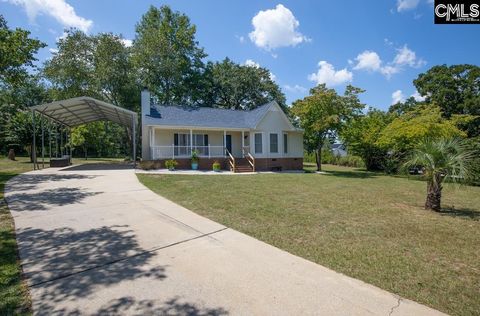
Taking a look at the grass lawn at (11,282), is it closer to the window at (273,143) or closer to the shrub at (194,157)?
the shrub at (194,157)

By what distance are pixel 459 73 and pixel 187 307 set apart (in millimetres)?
44163

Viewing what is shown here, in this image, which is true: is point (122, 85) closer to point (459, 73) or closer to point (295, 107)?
point (295, 107)

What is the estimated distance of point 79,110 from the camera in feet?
71.4

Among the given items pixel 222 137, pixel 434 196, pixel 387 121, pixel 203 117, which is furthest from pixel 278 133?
pixel 434 196

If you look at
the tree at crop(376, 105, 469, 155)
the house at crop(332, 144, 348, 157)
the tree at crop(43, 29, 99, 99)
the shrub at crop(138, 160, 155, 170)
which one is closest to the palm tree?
the tree at crop(376, 105, 469, 155)

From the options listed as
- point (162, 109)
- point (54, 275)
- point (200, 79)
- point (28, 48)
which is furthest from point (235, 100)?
point (54, 275)

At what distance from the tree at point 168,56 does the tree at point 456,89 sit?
31.5m

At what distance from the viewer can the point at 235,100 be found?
3931 cm

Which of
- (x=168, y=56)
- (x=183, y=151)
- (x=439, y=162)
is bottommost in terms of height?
(x=439, y=162)

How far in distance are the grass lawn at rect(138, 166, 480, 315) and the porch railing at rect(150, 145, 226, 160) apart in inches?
403

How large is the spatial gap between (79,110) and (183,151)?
9084 mm

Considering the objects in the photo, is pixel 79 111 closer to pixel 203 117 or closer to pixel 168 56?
pixel 203 117

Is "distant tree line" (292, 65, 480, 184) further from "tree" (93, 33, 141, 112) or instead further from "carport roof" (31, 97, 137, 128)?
"tree" (93, 33, 141, 112)

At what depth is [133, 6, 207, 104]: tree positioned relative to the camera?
32.2 m
